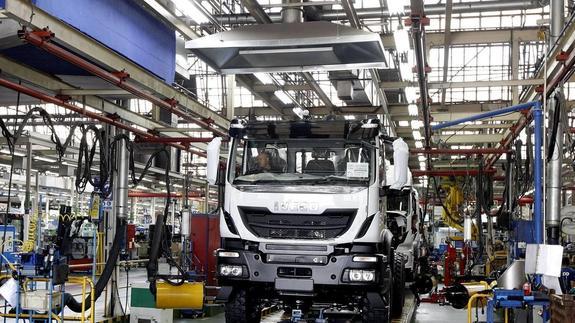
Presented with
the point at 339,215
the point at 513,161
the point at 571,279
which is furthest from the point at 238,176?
the point at 513,161

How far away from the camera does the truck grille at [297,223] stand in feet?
25.3

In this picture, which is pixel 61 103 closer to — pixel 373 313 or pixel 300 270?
pixel 300 270

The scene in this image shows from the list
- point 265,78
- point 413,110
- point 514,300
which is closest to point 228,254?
point 514,300

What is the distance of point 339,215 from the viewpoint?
25.3ft

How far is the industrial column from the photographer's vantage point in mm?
8359

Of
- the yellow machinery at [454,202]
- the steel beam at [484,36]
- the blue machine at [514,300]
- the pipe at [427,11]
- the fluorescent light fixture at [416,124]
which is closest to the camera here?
the blue machine at [514,300]

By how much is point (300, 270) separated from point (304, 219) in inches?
25.2

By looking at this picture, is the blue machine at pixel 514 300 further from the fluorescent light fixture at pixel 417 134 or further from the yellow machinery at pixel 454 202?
the yellow machinery at pixel 454 202

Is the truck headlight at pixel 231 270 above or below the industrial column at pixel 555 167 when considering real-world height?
below

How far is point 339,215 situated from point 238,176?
1502 mm

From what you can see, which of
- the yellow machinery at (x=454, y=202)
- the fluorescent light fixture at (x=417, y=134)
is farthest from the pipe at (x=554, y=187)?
the yellow machinery at (x=454, y=202)

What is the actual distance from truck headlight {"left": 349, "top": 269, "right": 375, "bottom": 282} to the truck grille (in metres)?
0.51

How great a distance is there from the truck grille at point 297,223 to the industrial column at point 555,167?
293cm

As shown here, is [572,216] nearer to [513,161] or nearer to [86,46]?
[513,161]
